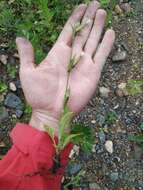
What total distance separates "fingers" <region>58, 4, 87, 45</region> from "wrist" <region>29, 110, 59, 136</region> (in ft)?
1.42

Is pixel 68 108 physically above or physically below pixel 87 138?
above

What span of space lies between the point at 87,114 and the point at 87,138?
0.88 feet

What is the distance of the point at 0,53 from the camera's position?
2.99 meters

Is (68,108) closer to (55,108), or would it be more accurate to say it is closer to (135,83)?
(55,108)

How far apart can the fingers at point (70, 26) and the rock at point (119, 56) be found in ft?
1.82

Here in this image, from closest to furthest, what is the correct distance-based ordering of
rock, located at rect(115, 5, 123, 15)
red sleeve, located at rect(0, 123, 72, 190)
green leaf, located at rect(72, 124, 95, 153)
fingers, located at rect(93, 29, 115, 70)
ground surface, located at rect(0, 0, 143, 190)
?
red sleeve, located at rect(0, 123, 72, 190) < fingers, located at rect(93, 29, 115, 70) < green leaf, located at rect(72, 124, 95, 153) < ground surface, located at rect(0, 0, 143, 190) < rock, located at rect(115, 5, 123, 15)

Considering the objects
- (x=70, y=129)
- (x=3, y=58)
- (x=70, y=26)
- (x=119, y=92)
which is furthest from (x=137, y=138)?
(x=3, y=58)

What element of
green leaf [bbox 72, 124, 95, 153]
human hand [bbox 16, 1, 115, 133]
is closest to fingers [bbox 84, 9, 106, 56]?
human hand [bbox 16, 1, 115, 133]

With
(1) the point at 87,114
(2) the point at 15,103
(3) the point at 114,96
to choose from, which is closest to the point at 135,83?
(3) the point at 114,96

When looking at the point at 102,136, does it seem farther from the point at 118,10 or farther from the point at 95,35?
the point at 118,10

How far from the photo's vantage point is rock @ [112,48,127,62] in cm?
297

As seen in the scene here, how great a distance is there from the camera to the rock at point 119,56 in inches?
117

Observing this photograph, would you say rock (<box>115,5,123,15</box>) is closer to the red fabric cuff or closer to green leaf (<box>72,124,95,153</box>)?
green leaf (<box>72,124,95,153</box>)

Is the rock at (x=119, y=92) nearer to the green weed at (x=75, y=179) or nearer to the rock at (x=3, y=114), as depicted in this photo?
the green weed at (x=75, y=179)
